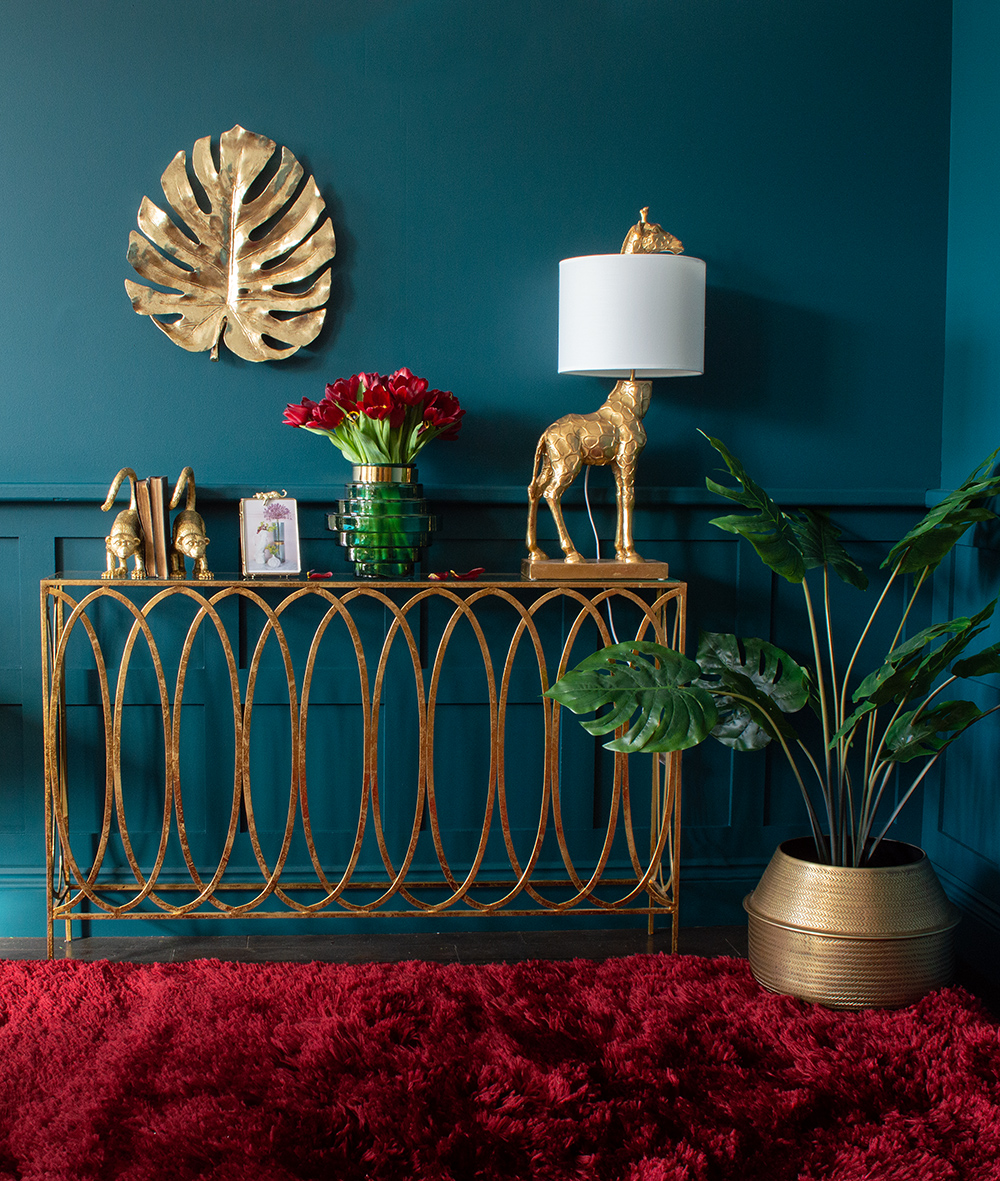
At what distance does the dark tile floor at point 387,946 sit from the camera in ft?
7.68

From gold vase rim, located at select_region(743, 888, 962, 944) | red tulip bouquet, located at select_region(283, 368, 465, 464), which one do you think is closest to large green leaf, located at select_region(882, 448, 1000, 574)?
gold vase rim, located at select_region(743, 888, 962, 944)

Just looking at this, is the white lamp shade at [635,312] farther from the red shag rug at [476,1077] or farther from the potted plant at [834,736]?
the red shag rug at [476,1077]

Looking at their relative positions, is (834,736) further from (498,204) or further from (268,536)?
(498,204)

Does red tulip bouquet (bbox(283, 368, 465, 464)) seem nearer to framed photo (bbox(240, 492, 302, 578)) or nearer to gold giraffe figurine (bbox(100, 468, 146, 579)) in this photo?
framed photo (bbox(240, 492, 302, 578))

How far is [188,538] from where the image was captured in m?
2.23

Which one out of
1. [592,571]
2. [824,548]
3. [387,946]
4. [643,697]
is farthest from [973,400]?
[387,946]

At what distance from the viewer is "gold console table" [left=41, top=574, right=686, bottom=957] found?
2.36m

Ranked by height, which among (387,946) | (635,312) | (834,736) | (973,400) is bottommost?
(387,946)

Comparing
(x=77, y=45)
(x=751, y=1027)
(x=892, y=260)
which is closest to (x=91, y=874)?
(x=751, y=1027)

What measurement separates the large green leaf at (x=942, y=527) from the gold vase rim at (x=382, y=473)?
1.00 meters

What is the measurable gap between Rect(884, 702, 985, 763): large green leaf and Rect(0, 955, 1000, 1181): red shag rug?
1.51ft

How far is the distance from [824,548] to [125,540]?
146 cm

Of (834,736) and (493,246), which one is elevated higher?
(493,246)

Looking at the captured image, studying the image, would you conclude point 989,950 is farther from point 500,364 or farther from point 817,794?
point 500,364
